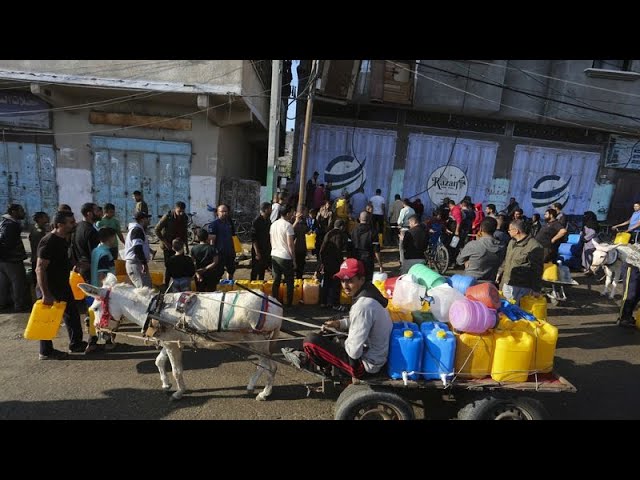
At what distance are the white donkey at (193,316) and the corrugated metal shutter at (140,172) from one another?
8009 mm

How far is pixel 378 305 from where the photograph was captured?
3318mm

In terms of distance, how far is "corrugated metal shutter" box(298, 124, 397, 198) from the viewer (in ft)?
44.7

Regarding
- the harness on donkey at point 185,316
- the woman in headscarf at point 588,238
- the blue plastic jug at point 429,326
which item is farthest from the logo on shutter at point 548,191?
the harness on donkey at point 185,316

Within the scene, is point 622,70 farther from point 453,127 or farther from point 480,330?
point 480,330

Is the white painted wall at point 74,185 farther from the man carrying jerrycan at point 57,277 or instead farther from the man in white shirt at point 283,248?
the man in white shirt at point 283,248

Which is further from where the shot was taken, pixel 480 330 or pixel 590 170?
pixel 590 170

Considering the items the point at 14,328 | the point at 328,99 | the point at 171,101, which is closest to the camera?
the point at 14,328

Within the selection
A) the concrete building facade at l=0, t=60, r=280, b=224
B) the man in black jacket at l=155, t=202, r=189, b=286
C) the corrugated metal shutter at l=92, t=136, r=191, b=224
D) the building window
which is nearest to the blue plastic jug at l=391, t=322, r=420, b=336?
the man in black jacket at l=155, t=202, r=189, b=286

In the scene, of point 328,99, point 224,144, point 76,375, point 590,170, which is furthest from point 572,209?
point 76,375

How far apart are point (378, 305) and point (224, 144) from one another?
10082 mm

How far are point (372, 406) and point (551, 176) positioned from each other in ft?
48.6

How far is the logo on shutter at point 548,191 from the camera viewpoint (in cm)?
1461

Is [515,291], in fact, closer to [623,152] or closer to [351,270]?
[351,270]

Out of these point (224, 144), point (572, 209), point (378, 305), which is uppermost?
point (224, 144)
